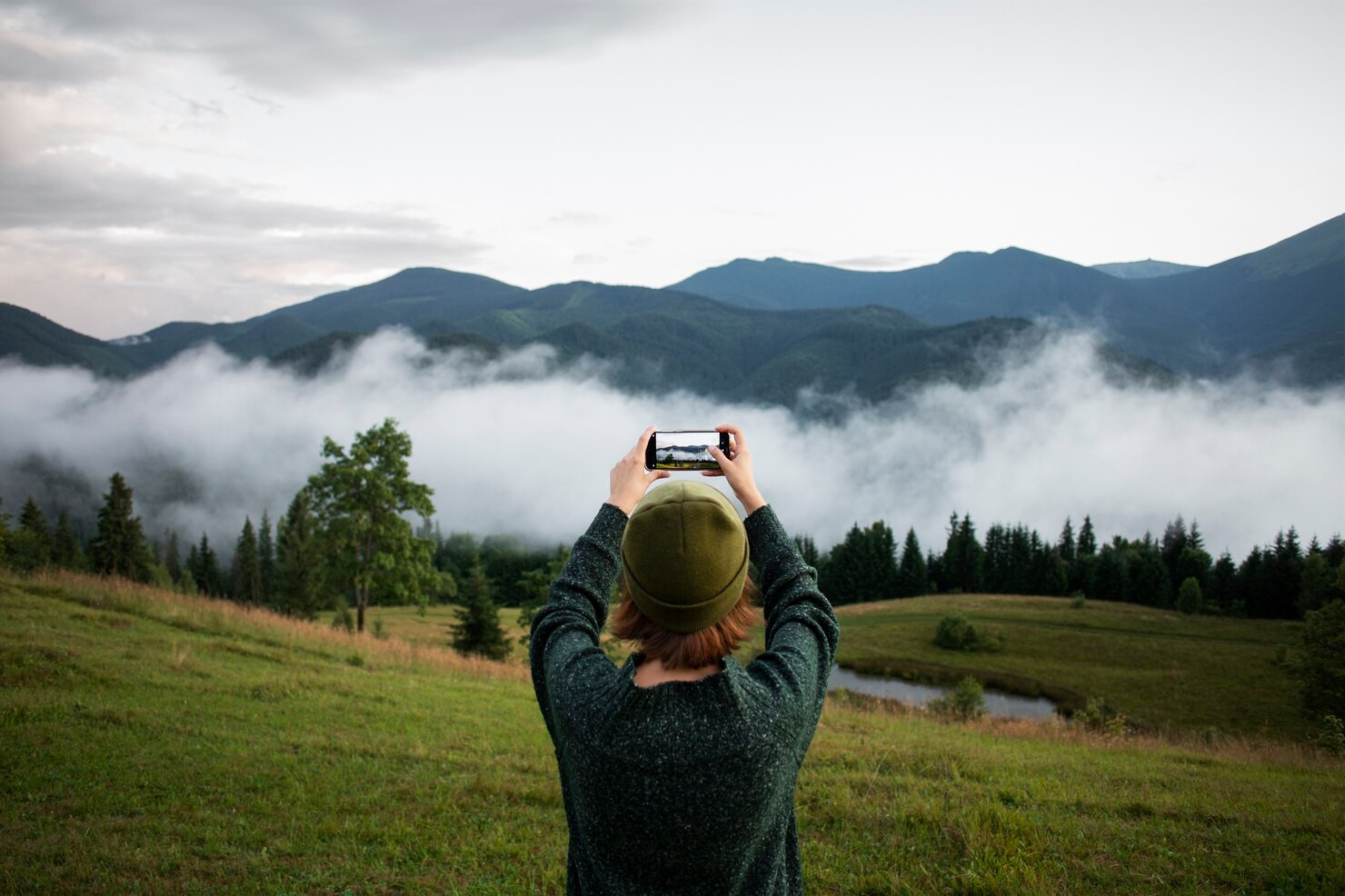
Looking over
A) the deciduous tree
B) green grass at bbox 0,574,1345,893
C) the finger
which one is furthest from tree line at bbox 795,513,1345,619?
the finger

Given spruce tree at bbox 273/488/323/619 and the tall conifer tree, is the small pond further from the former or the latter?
the tall conifer tree

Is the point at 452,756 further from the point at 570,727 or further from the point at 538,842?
the point at 570,727

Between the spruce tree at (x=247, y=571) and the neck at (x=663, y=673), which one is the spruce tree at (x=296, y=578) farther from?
the neck at (x=663, y=673)

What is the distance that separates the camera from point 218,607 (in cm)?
1780

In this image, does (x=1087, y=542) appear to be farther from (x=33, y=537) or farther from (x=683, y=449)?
(x=683, y=449)

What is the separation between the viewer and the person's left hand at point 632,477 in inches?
106

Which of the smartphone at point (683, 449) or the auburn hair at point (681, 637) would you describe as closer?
the auburn hair at point (681, 637)

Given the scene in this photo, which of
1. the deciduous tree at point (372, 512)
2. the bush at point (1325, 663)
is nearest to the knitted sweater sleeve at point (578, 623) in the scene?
the deciduous tree at point (372, 512)

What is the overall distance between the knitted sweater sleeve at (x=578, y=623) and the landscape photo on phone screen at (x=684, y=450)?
0.36m

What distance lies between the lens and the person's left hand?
2703 mm

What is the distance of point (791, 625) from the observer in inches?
94.8

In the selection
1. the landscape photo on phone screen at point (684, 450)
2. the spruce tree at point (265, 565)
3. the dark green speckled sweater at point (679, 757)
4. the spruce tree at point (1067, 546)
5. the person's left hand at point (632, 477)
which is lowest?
the spruce tree at point (265, 565)

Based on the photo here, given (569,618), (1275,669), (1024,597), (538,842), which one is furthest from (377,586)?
(1024,597)

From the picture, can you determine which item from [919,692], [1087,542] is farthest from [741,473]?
[1087,542]
